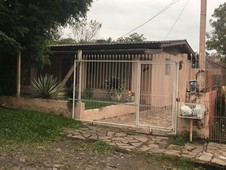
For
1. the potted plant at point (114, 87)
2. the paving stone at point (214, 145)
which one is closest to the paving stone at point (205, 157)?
the paving stone at point (214, 145)

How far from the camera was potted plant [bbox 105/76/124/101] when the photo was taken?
10.2 m

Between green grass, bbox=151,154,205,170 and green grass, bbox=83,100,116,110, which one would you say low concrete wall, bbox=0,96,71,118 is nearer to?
green grass, bbox=83,100,116,110

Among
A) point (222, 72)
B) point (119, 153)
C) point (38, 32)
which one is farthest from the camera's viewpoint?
point (38, 32)

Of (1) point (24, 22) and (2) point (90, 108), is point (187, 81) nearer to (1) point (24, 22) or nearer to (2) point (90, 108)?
(2) point (90, 108)

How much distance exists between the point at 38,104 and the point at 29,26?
284cm

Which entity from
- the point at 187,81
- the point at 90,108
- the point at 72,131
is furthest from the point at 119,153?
the point at 90,108

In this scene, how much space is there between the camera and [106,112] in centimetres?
1088

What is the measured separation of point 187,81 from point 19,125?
16.2 ft

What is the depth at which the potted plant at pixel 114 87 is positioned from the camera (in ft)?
33.6

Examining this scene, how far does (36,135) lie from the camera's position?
7547mm

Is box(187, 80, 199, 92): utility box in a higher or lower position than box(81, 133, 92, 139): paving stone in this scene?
higher

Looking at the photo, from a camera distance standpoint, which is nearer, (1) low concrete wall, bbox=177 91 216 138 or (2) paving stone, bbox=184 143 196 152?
(2) paving stone, bbox=184 143 196 152

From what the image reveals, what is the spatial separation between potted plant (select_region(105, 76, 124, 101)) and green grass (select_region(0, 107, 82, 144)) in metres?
1.67

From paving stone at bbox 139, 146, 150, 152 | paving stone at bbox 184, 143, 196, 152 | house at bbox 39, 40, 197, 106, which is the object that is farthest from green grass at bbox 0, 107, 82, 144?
paving stone at bbox 184, 143, 196, 152
